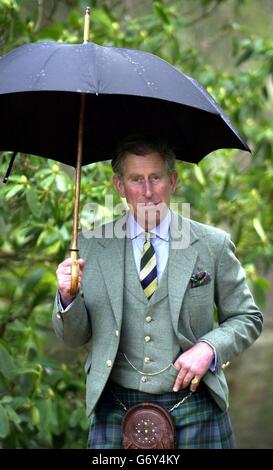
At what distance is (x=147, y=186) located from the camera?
10.4 feet

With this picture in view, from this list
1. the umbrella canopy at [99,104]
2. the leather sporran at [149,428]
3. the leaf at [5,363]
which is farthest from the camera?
the leaf at [5,363]

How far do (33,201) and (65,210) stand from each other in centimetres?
29

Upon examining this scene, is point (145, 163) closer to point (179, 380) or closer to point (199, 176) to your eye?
point (179, 380)

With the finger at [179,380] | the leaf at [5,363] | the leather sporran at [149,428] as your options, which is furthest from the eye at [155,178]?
the leaf at [5,363]

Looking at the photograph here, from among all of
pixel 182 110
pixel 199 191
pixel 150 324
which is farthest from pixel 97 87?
pixel 199 191

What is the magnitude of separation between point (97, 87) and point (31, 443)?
253cm

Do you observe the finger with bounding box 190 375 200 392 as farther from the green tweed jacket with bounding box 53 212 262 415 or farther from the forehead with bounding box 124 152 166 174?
the forehead with bounding box 124 152 166 174

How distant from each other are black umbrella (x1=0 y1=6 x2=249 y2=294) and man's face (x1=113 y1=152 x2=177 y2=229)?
17 centimetres

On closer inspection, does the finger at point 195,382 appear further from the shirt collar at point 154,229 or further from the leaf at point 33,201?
the leaf at point 33,201

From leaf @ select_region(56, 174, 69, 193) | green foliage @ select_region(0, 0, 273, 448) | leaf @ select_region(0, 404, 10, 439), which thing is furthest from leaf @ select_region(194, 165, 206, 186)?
leaf @ select_region(0, 404, 10, 439)

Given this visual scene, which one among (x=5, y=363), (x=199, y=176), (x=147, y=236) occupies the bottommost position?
(x=5, y=363)

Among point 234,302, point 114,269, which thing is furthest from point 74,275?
point 234,302

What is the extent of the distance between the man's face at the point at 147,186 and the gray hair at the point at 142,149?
0.02m

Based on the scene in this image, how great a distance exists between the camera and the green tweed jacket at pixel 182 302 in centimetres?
316
